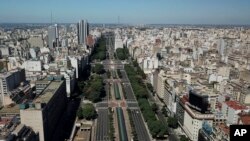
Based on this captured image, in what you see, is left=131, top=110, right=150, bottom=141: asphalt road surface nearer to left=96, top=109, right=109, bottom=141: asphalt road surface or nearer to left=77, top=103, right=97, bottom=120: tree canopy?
left=96, top=109, right=109, bottom=141: asphalt road surface

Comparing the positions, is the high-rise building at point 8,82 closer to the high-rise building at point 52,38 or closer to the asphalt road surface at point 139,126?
the asphalt road surface at point 139,126

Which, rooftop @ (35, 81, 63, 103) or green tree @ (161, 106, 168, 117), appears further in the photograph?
green tree @ (161, 106, 168, 117)

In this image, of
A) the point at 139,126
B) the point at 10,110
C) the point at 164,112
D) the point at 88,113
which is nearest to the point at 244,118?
the point at 139,126

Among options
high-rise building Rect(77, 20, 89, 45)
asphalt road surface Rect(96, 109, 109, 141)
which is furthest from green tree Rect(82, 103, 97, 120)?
high-rise building Rect(77, 20, 89, 45)

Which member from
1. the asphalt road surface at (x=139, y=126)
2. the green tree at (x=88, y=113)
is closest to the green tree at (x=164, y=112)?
the asphalt road surface at (x=139, y=126)

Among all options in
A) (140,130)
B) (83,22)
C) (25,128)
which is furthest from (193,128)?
(83,22)

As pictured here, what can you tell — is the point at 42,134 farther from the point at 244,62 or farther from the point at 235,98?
the point at 244,62

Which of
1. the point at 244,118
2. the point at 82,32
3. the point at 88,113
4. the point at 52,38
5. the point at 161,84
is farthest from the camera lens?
the point at 82,32

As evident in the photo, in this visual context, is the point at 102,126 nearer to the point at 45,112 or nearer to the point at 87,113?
the point at 87,113
